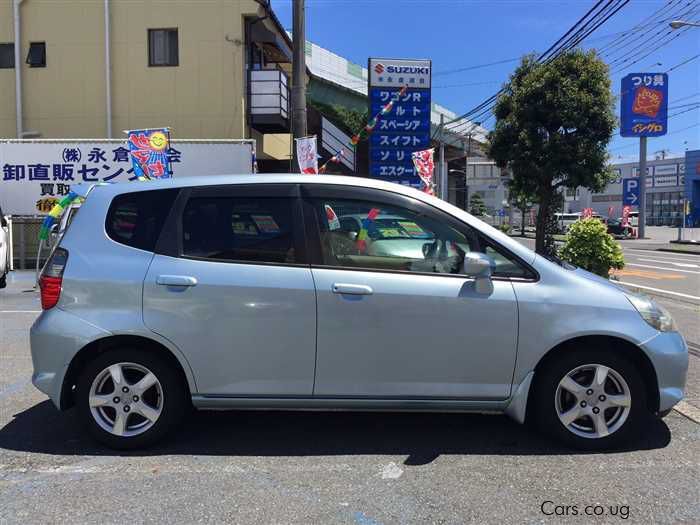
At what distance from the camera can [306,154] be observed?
495 inches

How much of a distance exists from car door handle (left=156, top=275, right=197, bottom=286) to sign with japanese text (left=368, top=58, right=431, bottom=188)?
15.6 meters

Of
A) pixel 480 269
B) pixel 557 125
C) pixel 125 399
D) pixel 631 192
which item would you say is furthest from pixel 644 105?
pixel 125 399

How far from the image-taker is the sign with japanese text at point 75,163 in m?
15.8

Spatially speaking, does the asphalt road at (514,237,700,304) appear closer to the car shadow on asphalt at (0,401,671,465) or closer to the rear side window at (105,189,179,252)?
the car shadow on asphalt at (0,401,671,465)

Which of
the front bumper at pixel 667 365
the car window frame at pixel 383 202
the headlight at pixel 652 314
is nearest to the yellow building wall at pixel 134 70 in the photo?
the car window frame at pixel 383 202

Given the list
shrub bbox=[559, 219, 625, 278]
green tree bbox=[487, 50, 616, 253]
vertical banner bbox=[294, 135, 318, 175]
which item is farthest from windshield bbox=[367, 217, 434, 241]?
green tree bbox=[487, 50, 616, 253]

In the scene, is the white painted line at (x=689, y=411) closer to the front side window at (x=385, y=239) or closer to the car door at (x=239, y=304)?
the front side window at (x=385, y=239)

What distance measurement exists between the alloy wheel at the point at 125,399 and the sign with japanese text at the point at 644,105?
127ft

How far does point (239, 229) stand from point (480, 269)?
60.7 inches

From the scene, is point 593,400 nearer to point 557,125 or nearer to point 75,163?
point 557,125

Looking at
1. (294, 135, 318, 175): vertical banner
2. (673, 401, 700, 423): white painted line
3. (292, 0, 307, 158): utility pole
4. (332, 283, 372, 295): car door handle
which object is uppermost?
(292, 0, 307, 158): utility pole

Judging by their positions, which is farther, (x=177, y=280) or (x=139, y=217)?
(x=139, y=217)

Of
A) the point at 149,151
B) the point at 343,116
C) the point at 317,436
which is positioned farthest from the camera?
the point at 343,116

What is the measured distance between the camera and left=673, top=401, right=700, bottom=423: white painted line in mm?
4652
